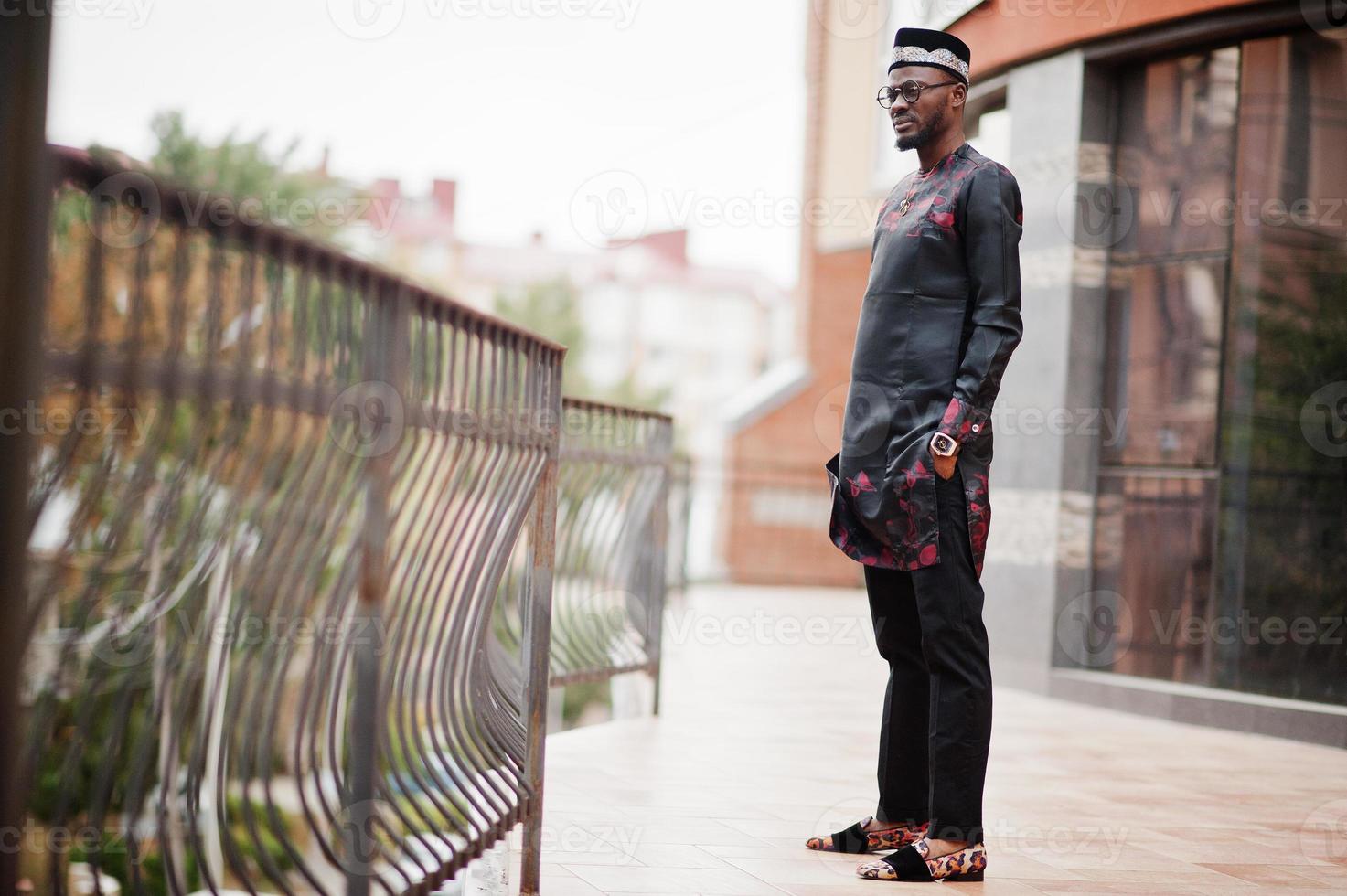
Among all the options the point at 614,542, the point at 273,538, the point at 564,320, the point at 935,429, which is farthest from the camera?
the point at 564,320

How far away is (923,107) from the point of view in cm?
337

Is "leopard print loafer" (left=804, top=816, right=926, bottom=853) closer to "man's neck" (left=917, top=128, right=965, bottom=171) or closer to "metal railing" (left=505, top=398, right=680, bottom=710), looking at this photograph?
"man's neck" (left=917, top=128, right=965, bottom=171)

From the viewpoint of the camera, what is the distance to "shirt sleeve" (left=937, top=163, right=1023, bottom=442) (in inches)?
125

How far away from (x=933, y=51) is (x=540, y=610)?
5.89 feet

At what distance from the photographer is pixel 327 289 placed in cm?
201

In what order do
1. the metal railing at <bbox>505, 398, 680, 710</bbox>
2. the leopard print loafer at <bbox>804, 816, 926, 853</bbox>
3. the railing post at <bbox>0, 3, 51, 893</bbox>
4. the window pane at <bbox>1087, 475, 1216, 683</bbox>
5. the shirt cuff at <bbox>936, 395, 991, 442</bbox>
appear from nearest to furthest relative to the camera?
the railing post at <bbox>0, 3, 51, 893</bbox>
the shirt cuff at <bbox>936, 395, 991, 442</bbox>
the leopard print loafer at <bbox>804, 816, 926, 853</bbox>
the metal railing at <bbox>505, 398, 680, 710</bbox>
the window pane at <bbox>1087, 475, 1216, 683</bbox>

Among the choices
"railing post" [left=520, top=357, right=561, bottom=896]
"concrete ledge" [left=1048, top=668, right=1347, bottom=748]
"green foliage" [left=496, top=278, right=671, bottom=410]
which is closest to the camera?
"railing post" [left=520, top=357, right=561, bottom=896]

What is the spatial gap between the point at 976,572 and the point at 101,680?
2.20 metres

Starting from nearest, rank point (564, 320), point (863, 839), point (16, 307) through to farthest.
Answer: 1. point (16, 307)
2. point (863, 839)
3. point (564, 320)

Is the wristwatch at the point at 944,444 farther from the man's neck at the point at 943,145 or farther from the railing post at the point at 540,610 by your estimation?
the railing post at the point at 540,610

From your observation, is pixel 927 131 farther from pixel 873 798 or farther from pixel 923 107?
pixel 873 798

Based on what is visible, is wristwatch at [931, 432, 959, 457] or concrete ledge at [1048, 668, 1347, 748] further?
concrete ledge at [1048, 668, 1347, 748]

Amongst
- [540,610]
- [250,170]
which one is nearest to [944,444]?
[540,610]

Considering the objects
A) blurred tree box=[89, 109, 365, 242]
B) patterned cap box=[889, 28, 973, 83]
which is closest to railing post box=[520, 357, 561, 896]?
patterned cap box=[889, 28, 973, 83]
